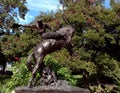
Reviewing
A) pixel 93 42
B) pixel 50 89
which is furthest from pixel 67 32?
pixel 93 42

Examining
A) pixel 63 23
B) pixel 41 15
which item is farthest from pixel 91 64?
pixel 41 15

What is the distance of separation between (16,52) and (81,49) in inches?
204

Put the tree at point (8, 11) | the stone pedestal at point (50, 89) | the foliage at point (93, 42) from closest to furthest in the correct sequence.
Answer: the stone pedestal at point (50, 89), the foliage at point (93, 42), the tree at point (8, 11)

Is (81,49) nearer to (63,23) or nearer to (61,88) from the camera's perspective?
(63,23)

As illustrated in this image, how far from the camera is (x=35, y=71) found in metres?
8.21

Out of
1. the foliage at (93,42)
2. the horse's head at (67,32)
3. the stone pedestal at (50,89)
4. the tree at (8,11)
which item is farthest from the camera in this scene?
the tree at (8,11)

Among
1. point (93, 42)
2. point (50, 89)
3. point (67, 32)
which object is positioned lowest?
point (50, 89)

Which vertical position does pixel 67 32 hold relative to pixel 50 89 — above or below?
above

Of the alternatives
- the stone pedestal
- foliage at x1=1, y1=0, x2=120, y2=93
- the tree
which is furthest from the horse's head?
the tree

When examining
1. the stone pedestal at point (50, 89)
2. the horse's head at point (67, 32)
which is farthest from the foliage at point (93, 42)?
the stone pedestal at point (50, 89)

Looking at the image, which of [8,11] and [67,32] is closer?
[67,32]

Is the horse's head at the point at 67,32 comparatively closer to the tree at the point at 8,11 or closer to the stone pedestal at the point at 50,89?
the stone pedestal at the point at 50,89

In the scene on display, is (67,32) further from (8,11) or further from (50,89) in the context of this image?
(8,11)

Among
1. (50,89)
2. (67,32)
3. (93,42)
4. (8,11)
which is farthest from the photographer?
(8,11)
